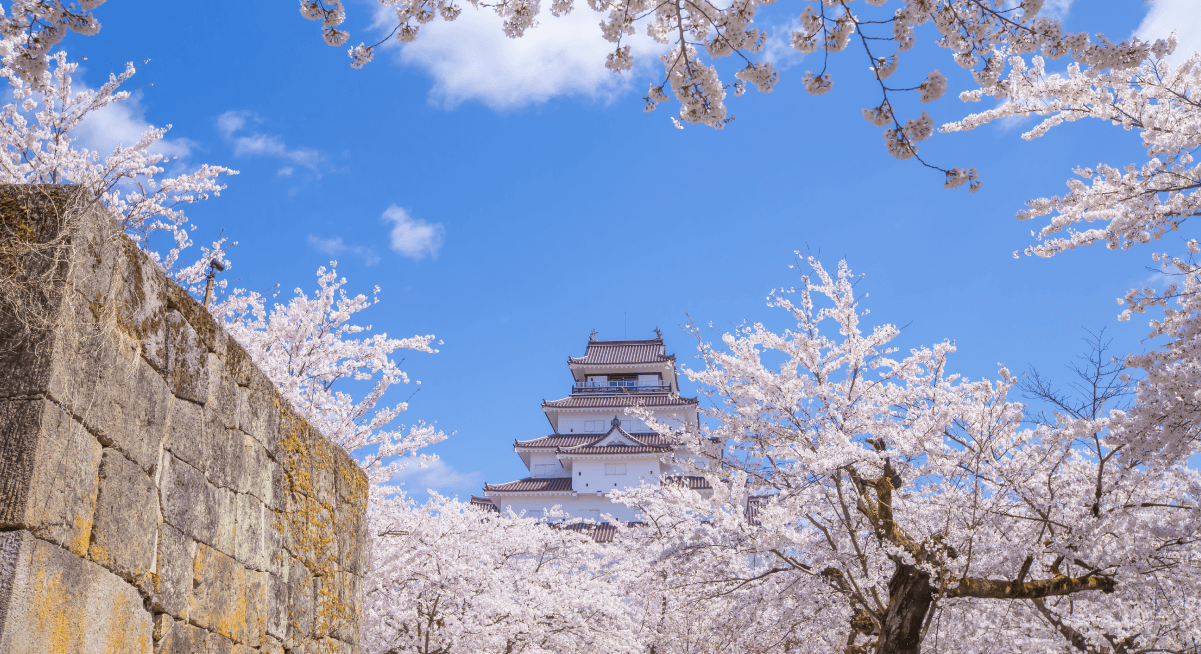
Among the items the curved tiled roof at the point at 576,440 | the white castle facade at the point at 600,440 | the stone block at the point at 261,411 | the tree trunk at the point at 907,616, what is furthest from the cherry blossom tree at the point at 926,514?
the curved tiled roof at the point at 576,440

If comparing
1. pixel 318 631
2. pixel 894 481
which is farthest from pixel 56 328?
pixel 894 481

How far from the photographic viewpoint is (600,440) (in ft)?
97.5

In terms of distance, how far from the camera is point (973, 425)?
7.45 metres

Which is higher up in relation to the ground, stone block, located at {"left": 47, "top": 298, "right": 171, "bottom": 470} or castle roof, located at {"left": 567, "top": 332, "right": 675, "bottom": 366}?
castle roof, located at {"left": 567, "top": 332, "right": 675, "bottom": 366}

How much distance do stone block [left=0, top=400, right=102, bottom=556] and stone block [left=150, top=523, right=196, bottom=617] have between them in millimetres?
361

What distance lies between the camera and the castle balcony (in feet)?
108

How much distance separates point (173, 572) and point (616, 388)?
31.0 m

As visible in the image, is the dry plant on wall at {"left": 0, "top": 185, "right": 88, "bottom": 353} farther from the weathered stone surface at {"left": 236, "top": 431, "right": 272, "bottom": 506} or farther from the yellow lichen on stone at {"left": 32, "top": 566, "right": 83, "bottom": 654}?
the weathered stone surface at {"left": 236, "top": 431, "right": 272, "bottom": 506}

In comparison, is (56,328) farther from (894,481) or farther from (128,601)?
(894,481)

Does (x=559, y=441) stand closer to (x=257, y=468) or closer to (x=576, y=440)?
(x=576, y=440)

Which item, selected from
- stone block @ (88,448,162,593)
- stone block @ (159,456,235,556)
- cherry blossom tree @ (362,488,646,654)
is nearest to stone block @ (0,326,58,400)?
stone block @ (88,448,162,593)

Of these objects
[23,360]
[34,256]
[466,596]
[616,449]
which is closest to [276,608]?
[23,360]

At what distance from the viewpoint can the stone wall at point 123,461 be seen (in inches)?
75.5

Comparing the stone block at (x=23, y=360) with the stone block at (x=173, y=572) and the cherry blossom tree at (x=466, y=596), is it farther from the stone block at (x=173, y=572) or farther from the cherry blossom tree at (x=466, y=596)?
the cherry blossom tree at (x=466, y=596)
